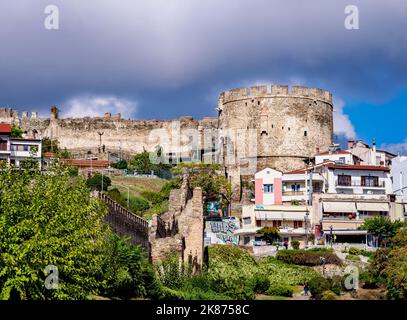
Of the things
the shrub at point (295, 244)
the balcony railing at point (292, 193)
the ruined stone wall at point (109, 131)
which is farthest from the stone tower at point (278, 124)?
the shrub at point (295, 244)

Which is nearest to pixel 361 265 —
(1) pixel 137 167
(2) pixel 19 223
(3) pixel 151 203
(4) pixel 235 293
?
(4) pixel 235 293

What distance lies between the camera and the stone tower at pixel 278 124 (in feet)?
244

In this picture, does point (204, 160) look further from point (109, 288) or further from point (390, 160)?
point (109, 288)

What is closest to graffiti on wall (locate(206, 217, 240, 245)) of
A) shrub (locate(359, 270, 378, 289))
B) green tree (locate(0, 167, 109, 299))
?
shrub (locate(359, 270, 378, 289))

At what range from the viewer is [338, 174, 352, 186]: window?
206 feet

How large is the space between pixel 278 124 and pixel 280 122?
25 cm

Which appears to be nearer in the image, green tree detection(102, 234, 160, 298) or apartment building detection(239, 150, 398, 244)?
green tree detection(102, 234, 160, 298)

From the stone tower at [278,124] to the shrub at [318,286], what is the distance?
32.0 metres

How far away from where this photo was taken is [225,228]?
58.4m

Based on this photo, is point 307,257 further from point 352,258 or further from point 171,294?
point 171,294

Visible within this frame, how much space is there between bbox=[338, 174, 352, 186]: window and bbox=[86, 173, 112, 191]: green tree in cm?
1537

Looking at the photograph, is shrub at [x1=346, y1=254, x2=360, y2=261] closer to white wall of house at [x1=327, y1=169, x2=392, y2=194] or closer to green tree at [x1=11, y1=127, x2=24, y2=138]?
white wall of house at [x1=327, y1=169, x2=392, y2=194]

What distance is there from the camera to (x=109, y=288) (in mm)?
28609
